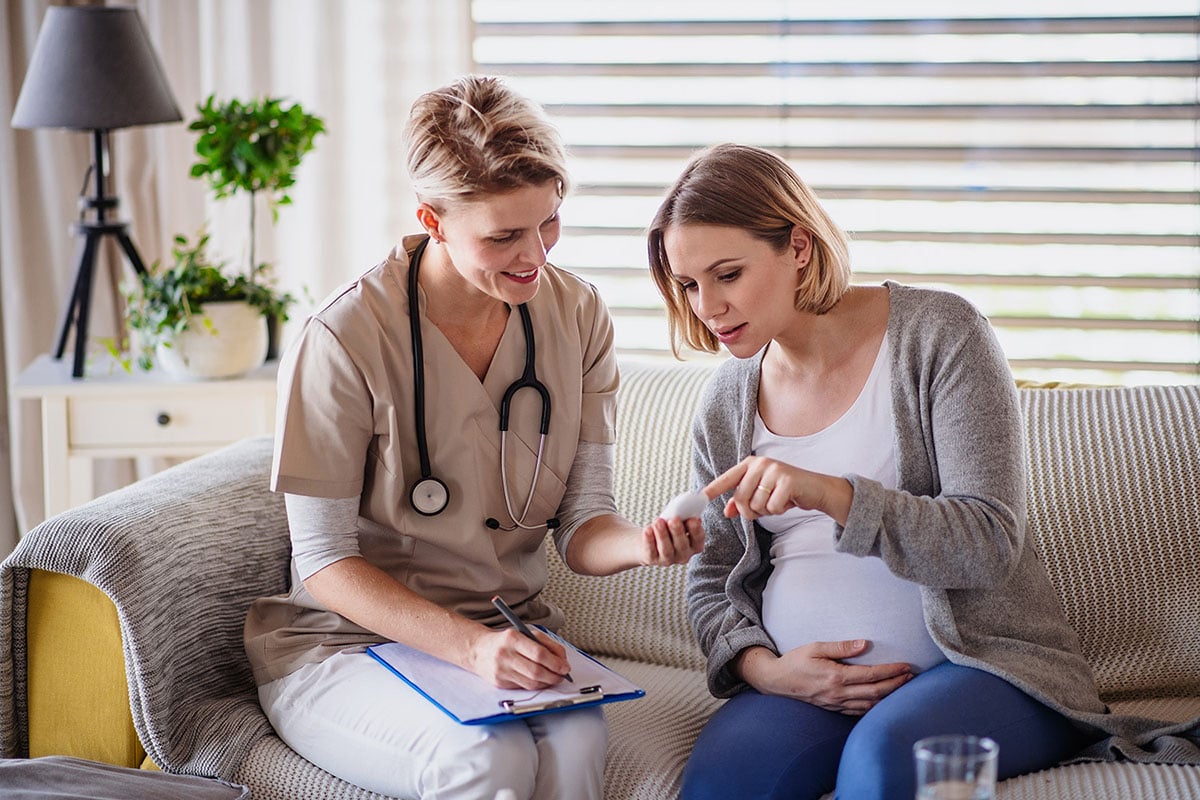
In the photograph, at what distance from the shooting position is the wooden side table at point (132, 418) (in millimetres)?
2572

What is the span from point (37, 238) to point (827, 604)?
2.39 meters

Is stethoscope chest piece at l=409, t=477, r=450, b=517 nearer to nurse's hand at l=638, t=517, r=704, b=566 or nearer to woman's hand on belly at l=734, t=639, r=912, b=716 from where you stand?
nurse's hand at l=638, t=517, r=704, b=566

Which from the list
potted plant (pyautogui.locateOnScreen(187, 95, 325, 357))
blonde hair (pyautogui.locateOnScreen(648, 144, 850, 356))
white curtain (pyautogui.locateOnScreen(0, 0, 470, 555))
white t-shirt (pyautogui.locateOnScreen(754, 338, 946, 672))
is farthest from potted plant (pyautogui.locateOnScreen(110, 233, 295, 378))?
white t-shirt (pyautogui.locateOnScreen(754, 338, 946, 672))

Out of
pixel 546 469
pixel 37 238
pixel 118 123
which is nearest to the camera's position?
pixel 546 469

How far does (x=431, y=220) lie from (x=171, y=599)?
612 millimetres

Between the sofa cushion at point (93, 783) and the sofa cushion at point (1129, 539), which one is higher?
the sofa cushion at point (1129, 539)

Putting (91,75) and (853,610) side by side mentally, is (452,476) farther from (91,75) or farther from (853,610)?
(91,75)

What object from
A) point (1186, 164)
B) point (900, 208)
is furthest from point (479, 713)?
point (1186, 164)

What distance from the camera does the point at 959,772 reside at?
1034 mm

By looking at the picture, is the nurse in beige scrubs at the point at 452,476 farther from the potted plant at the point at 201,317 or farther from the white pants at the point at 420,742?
the potted plant at the point at 201,317

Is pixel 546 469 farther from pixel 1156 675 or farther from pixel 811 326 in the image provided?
pixel 1156 675

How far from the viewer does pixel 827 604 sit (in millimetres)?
1574

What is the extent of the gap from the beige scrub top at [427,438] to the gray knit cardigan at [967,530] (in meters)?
0.33

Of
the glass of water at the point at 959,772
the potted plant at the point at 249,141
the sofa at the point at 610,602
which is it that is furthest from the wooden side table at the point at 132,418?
the glass of water at the point at 959,772
